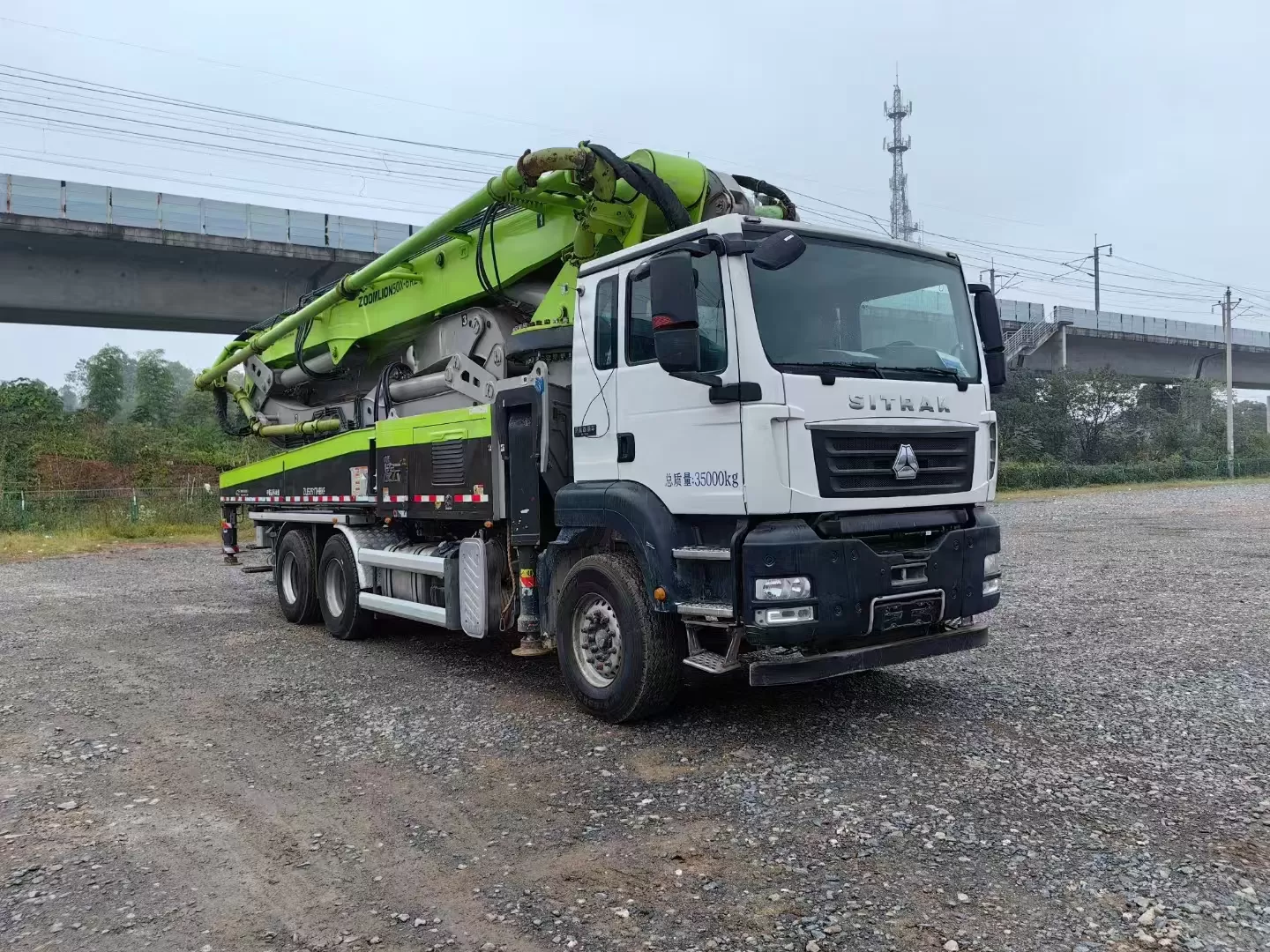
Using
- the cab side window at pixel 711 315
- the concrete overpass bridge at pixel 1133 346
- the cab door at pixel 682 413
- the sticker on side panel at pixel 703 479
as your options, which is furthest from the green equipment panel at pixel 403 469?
the concrete overpass bridge at pixel 1133 346

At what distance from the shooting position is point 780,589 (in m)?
4.92

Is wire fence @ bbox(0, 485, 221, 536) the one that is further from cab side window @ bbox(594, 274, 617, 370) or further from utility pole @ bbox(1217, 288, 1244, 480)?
utility pole @ bbox(1217, 288, 1244, 480)

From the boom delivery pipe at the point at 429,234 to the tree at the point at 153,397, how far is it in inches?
1529

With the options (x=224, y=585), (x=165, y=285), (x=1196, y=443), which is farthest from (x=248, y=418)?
(x=1196, y=443)

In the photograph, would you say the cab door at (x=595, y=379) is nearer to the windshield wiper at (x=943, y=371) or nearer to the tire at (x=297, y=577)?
the windshield wiper at (x=943, y=371)

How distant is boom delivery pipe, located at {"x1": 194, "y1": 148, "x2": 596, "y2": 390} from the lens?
6.33 metres

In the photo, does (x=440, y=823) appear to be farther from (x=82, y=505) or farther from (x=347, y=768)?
(x=82, y=505)

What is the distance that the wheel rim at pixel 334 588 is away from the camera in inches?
369

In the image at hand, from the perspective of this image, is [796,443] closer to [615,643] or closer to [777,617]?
[777,617]

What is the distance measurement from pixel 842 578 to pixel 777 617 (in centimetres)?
43

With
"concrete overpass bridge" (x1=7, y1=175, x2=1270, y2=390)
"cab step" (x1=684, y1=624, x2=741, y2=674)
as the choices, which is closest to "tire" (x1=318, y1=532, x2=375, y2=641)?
"cab step" (x1=684, y1=624, x2=741, y2=674)

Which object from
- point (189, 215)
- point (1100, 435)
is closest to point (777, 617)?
point (189, 215)

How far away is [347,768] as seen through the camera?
5250mm

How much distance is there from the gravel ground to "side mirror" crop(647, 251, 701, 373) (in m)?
2.18
